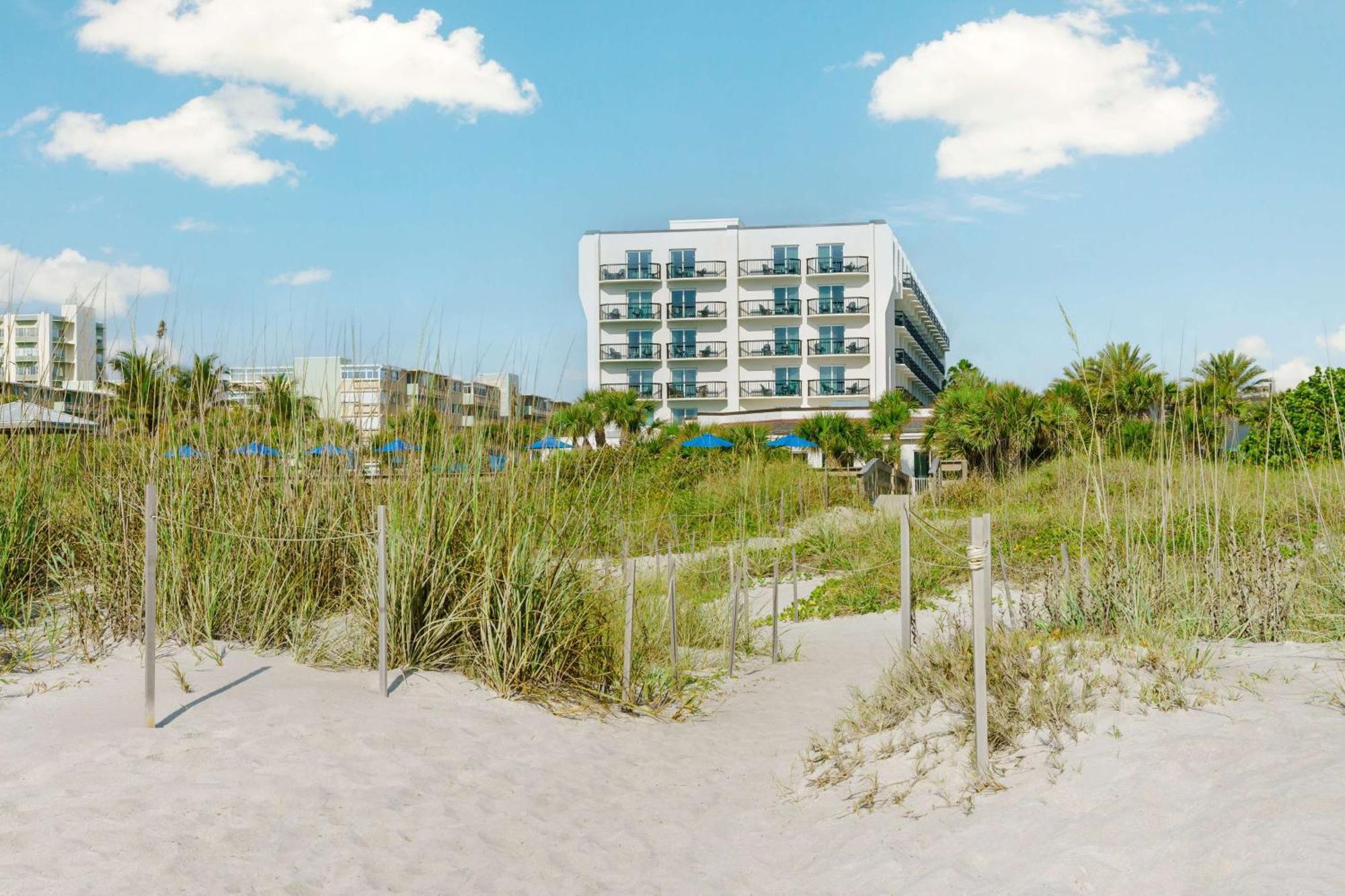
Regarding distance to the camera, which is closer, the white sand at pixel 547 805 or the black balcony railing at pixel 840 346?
the white sand at pixel 547 805

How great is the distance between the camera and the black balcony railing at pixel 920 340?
68894 millimetres

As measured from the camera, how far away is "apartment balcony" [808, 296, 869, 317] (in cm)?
6475

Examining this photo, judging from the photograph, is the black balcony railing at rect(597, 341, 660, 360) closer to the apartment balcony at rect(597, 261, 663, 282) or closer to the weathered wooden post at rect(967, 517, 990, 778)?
the apartment balcony at rect(597, 261, 663, 282)

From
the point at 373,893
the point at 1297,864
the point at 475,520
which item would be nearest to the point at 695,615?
the point at 475,520

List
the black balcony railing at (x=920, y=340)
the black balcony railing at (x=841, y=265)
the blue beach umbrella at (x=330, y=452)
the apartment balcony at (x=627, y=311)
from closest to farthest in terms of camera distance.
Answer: the blue beach umbrella at (x=330, y=452), the black balcony railing at (x=841, y=265), the apartment balcony at (x=627, y=311), the black balcony railing at (x=920, y=340)

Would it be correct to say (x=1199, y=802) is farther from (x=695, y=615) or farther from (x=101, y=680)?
(x=695, y=615)

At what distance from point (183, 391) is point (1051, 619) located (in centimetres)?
698

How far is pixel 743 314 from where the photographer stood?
6581 centimetres

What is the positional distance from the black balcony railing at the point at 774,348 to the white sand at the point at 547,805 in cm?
5945

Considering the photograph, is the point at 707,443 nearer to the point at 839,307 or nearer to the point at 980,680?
the point at 980,680

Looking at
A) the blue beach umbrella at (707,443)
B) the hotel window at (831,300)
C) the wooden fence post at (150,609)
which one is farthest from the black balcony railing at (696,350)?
the wooden fence post at (150,609)

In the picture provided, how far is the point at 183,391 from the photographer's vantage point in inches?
346

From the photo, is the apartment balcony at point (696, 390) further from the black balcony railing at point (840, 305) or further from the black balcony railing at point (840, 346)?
the black balcony railing at point (840, 305)

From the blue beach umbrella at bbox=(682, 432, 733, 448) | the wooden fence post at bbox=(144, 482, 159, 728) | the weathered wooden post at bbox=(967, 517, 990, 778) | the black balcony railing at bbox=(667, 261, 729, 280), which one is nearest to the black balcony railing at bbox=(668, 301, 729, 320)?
the black balcony railing at bbox=(667, 261, 729, 280)
